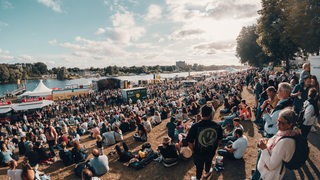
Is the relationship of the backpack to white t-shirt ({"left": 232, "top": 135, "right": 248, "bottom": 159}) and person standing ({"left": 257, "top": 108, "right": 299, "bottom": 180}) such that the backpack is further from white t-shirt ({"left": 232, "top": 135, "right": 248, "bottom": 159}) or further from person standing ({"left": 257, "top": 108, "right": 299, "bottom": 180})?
white t-shirt ({"left": 232, "top": 135, "right": 248, "bottom": 159})

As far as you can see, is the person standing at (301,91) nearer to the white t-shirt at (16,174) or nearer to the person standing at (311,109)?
the person standing at (311,109)

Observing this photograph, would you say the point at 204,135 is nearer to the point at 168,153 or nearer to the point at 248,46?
the point at 168,153

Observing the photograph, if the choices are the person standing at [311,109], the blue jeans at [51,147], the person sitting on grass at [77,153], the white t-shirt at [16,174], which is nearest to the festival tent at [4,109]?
the blue jeans at [51,147]

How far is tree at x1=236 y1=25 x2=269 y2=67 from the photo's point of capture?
41.5 m

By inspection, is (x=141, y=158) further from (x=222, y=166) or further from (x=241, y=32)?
(x=241, y=32)

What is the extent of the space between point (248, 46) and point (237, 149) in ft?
133

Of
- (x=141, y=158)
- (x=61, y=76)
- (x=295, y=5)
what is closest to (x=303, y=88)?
(x=141, y=158)

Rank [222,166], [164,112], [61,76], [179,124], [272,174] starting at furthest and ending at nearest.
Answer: [61,76], [164,112], [179,124], [222,166], [272,174]

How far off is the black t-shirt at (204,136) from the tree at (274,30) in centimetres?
2418

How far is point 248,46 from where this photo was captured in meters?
41.9

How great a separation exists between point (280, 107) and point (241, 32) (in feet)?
149

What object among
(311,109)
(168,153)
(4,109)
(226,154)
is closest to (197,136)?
(168,153)

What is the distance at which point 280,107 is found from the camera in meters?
4.18

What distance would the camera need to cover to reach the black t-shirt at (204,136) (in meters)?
4.19
